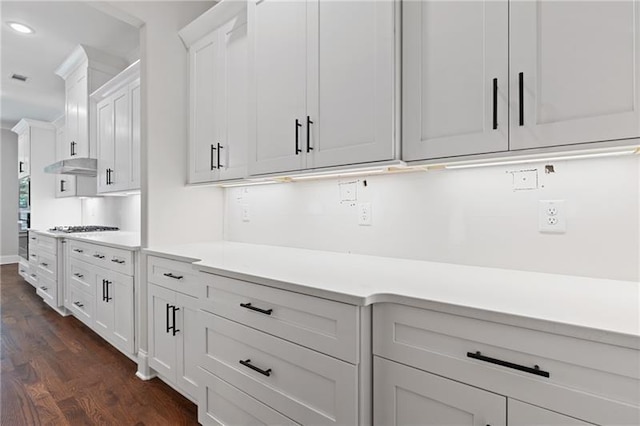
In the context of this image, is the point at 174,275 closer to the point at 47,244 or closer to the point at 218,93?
the point at 218,93

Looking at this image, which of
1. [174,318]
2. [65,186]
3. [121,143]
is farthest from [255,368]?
[65,186]

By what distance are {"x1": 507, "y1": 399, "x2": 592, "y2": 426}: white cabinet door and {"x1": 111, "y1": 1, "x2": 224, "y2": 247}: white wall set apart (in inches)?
85.3

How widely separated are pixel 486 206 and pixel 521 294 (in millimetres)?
501

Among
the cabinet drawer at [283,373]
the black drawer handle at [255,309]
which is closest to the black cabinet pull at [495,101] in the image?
the cabinet drawer at [283,373]

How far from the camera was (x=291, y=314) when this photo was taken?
1.21m

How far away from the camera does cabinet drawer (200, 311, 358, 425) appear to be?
1.08 meters

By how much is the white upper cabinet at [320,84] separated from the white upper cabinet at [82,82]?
2723 millimetres

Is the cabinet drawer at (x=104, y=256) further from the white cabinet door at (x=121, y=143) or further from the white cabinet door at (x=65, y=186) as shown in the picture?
the white cabinet door at (x=65, y=186)

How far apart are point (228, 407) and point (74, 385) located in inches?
55.7

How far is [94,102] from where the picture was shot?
3.46 metres

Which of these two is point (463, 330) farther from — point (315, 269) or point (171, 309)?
point (171, 309)

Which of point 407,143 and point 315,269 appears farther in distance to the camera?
point 315,269

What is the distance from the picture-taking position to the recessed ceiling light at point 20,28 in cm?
291

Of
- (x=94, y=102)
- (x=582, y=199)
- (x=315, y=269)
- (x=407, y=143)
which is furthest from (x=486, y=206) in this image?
(x=94, y=102)
